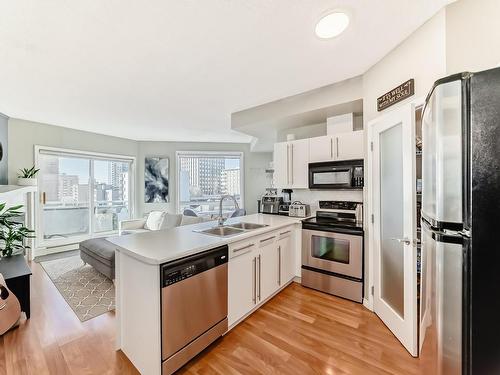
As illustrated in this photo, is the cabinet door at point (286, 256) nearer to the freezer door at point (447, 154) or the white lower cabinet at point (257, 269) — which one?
the white lower cabinet at point (257, 269)

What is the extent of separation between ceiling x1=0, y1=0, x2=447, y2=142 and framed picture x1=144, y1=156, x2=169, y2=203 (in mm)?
2706

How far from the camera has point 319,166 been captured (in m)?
3.02

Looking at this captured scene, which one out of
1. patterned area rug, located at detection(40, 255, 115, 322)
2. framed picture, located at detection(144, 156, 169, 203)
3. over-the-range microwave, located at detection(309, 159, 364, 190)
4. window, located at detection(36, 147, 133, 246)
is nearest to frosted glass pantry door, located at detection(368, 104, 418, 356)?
over-the-range microwave, located at detection(309, 159, 364, 190)

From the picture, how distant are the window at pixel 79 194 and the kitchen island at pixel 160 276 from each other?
395 cm

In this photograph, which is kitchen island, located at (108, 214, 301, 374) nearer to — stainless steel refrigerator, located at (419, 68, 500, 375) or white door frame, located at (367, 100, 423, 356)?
white door frame, located at (367, 100, 423, 356)

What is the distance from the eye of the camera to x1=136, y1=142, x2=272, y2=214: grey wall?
6.01 m

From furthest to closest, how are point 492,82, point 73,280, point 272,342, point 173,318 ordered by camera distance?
1. point 73,280
2. point 272,342
3. point 173,318
4. point 492,82

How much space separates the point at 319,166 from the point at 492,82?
226cm

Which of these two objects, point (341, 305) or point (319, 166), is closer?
point (341, 305)

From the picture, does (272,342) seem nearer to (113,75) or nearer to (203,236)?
(203,236)

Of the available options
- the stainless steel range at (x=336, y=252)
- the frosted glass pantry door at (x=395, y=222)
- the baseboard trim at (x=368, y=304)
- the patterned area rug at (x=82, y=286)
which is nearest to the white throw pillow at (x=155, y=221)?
the patterned area rug at (x=82, y=286)

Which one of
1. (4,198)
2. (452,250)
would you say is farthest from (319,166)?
(4,198)

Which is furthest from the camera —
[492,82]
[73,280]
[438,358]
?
[73,280]

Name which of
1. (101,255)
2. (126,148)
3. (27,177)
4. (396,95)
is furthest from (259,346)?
(126,148)
